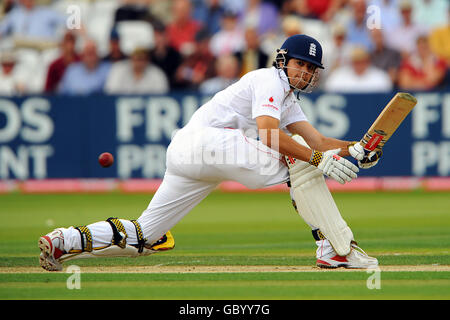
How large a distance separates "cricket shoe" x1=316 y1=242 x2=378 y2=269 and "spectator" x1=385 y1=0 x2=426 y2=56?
29.6 ft

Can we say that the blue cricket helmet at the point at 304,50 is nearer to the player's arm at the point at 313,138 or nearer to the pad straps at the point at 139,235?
the player's arm at the point at 313,138

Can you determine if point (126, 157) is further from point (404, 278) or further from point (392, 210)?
point (404, 278)

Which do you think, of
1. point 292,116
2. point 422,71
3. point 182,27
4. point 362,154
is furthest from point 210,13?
point 362,154

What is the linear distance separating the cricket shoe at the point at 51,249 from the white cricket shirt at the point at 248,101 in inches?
51.9

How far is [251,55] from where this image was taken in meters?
14.2

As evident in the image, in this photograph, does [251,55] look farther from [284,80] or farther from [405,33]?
[284,80]

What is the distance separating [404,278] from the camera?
580 cm

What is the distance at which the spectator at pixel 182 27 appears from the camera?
15546 millimetres

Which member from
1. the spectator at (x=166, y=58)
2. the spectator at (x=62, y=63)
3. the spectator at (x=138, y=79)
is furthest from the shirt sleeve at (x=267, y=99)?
the spectator at (x=62, y=63)

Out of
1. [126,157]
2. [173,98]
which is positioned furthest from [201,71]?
[126,157]

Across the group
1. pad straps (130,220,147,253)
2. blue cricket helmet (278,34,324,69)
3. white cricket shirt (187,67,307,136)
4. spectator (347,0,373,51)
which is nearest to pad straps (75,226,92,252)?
pad straps (130,220,147,253)

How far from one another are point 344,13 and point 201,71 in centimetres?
301

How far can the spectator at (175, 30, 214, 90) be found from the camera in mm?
14523

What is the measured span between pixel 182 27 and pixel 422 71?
15.1 ft
